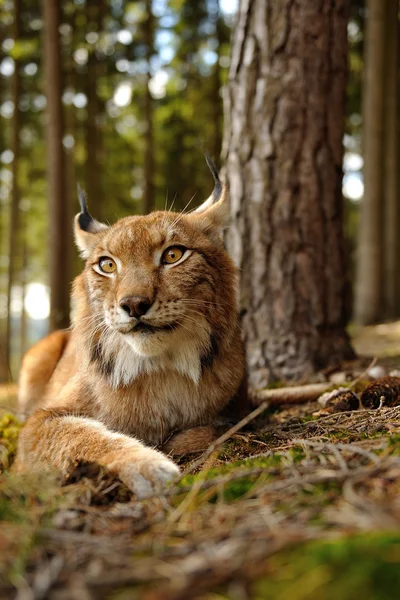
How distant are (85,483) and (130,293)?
1.03 metres

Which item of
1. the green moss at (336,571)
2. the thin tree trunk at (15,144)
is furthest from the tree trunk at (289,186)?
the thin tree trunk at (15,144)

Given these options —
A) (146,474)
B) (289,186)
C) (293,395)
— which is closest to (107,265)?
(146,474)

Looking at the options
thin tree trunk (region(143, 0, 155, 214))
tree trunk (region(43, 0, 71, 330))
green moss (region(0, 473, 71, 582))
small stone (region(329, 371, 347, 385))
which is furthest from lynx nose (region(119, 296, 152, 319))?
thin tree trunk (region(143, 0, 155, 214))

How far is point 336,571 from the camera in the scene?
1.33 meters

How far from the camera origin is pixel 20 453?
10.9ft

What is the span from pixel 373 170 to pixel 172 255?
9359 millimetres

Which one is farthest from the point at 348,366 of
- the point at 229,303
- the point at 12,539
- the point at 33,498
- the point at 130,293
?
the point at 12,539

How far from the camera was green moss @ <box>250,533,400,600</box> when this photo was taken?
50.0 inches

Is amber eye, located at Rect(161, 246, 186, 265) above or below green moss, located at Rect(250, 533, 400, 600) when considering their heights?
above

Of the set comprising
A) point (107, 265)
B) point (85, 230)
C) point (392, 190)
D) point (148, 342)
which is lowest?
point (148, 342)

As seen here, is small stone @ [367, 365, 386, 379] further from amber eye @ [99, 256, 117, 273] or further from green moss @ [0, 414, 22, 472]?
green moss @ [0, 414, 22, 472]

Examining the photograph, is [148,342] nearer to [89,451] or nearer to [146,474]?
[89,451]

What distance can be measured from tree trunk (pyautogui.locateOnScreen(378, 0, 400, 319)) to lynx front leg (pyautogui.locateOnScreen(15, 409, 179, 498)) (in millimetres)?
10831

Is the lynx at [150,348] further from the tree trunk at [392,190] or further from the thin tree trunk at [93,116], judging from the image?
the thin tree trunk at [93,116]
